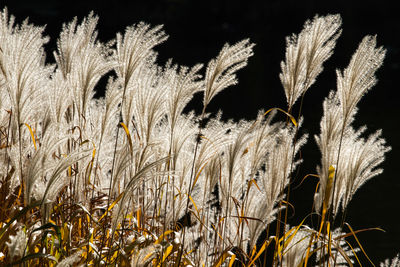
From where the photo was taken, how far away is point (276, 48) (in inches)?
1134

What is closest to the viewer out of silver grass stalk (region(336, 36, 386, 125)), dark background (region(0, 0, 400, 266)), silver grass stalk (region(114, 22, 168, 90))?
silver grass stalk (region(336, 36, 386, 125))

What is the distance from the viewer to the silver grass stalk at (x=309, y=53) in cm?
224

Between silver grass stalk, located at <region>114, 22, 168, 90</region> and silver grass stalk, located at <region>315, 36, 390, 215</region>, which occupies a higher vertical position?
silver grass stalk, located at <region>114, 22, 168, 90</region>

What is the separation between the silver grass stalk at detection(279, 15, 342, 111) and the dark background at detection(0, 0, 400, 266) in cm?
555

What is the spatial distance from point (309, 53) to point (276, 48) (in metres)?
27.1

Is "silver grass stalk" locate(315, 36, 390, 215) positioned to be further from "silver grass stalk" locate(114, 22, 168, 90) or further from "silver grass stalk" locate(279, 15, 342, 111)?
"silver grass stalk" locate(114, 22, 168, 90)

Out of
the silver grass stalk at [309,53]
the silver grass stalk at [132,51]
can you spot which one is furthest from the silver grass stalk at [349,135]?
the silver grass stalk at [132,51]

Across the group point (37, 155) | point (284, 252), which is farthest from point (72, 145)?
point (284, 252)

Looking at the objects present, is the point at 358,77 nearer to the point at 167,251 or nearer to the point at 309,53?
the point at 309,53

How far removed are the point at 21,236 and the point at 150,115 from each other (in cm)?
92

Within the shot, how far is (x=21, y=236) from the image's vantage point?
1.46 metres

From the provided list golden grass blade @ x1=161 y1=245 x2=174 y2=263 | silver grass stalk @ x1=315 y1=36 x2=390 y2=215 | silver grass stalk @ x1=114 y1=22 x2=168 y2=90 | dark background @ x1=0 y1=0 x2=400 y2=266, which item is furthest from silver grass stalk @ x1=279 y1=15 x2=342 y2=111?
dark background @ x1=0 y1=0 x2=400 y2=266

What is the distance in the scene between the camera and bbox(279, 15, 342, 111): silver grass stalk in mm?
2238

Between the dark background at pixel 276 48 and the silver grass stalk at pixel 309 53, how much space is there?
5546mm
